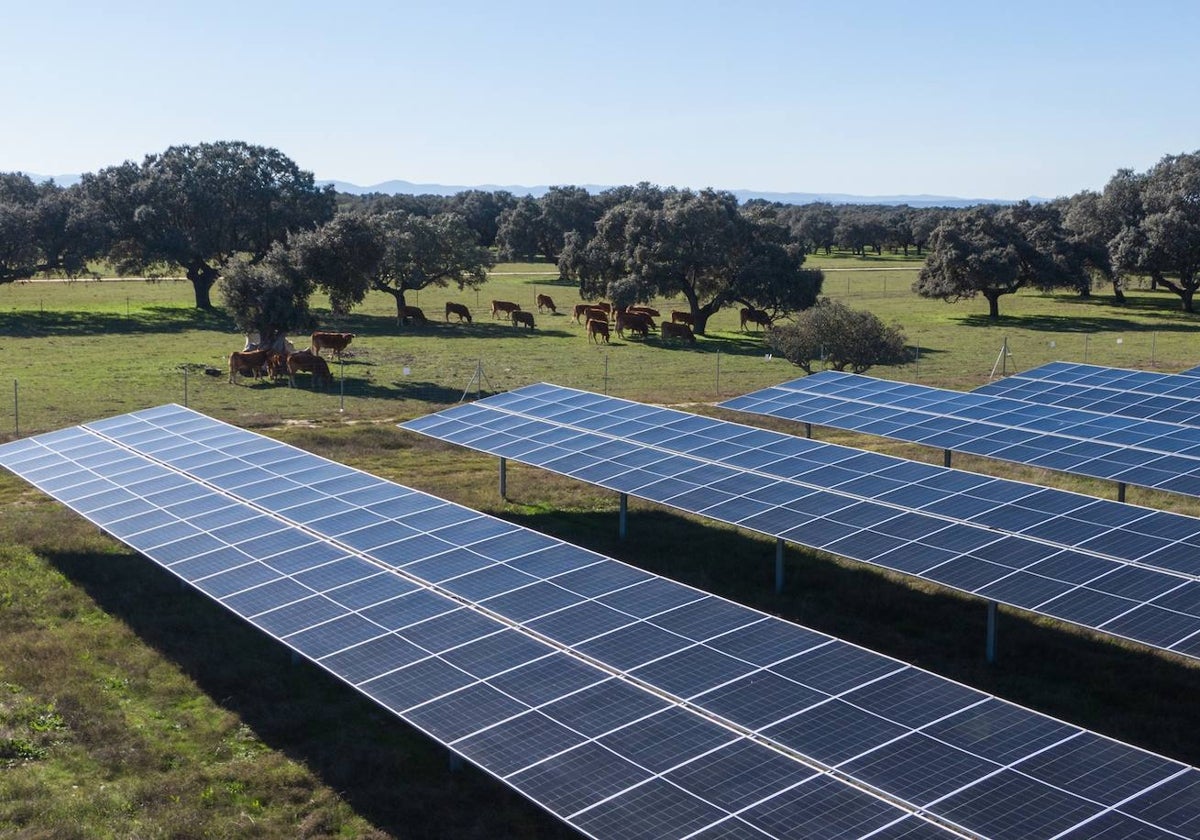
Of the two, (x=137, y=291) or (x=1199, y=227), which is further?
(x=137, y=291)

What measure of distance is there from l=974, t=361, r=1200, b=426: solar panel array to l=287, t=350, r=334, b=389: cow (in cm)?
Answer: 2342

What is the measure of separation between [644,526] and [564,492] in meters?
3.45

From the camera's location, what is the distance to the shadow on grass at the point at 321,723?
12805mm

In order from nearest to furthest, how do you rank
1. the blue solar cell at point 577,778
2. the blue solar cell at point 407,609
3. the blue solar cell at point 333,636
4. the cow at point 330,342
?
the blue solar cell at point 577,778
the blue solar cell at point 333,636
the blue solar cell at point 407,609
the cow at point 330,342

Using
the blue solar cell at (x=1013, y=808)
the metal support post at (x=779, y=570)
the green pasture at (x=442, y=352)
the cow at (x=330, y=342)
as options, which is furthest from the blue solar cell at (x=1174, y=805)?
the cow at (x=330, y=342)

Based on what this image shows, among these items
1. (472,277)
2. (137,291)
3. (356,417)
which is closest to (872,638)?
(356,417)

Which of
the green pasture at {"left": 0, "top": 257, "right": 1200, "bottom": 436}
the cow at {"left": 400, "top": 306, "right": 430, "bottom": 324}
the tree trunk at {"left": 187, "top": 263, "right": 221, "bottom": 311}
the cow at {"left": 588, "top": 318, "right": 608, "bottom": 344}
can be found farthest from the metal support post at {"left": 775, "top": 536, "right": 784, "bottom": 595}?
the tree trunk at {"left": 187, "top": 263, "right": 221, "bottom": 311}

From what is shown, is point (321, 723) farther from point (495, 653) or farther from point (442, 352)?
point (442, 352)

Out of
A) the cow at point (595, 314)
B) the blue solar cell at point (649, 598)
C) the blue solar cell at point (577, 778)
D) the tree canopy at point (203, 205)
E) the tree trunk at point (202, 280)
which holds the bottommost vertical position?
the blue solar cell at point (577, 778)

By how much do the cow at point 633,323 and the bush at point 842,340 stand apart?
15.2 metres

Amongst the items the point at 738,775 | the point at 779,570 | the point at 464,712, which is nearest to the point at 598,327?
the point at 779,570

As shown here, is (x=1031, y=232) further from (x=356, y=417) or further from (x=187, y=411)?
(x=187, y=411)

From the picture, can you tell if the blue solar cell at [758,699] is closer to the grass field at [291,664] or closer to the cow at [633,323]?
the grass field at [291,664]

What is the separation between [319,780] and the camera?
13.6 meters
